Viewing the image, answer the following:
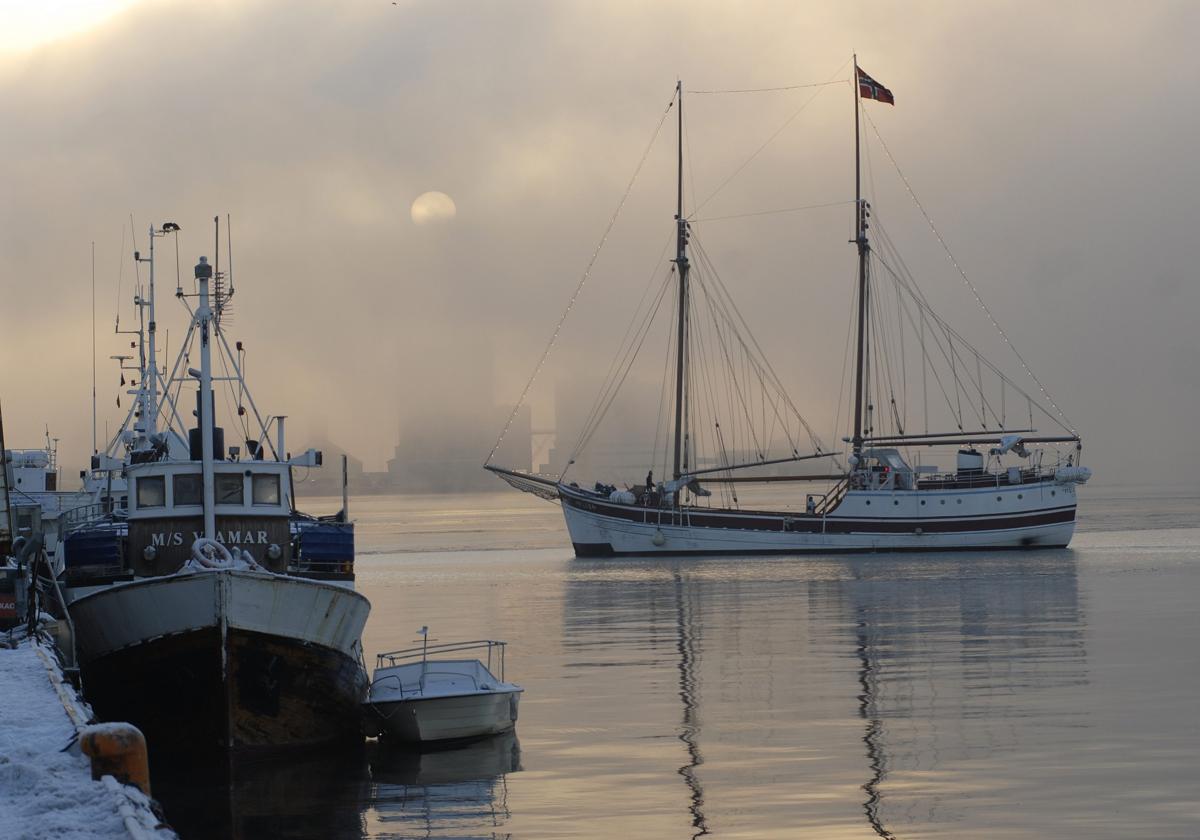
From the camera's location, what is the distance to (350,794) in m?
22.4

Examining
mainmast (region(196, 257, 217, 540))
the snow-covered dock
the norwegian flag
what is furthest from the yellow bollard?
the norwegian flag

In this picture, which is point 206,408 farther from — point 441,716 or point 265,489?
point 441,716

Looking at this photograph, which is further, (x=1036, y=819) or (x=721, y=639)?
(x=721, y=639)

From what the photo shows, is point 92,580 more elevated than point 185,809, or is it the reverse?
point 92,580

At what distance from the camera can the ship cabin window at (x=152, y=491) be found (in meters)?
28.5

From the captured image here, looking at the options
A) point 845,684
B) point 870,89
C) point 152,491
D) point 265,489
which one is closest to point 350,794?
point 265,489

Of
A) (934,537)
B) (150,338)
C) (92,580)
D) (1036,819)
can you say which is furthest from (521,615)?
(934,537)

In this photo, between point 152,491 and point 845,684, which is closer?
point 152,491

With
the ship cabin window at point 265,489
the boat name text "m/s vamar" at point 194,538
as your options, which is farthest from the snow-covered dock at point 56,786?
the ship cabin window at point 265,489

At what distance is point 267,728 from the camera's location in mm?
26125

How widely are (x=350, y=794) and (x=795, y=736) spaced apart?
7883 mm

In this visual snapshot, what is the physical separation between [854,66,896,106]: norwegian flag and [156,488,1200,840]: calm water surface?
139 feet

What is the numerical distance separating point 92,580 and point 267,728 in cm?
525

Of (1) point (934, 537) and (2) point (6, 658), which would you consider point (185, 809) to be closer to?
(2) point (6, 658)
